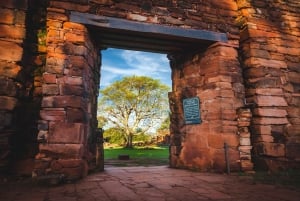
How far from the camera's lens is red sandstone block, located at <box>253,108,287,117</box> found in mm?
4988

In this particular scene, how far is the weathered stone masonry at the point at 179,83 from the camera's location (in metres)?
3.90

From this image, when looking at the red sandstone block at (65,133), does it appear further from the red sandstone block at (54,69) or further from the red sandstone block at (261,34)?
the red sandstone block at (261,34)

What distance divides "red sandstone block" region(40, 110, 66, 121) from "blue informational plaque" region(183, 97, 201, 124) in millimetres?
3023

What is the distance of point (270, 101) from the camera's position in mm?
5109

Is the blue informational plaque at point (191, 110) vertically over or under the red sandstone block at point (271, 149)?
over

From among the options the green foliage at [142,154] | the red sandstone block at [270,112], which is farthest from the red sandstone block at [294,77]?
the green foliage at [142,154]

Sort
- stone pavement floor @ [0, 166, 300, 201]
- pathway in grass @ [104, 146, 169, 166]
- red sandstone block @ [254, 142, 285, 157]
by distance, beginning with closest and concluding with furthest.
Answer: stone pavement floor @ [0, 166, 300, 201], red sandstone block @ [254, 142, 285, 157], pathway in grass @ [104, 146, 169, 166]

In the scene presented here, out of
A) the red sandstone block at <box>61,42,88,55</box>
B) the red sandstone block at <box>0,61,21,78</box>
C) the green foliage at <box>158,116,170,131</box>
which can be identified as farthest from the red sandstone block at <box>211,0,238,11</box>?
the green foliage at <box>158,116,170,131</box>

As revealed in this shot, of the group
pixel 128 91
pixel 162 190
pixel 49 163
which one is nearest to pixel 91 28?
pixel 49 163

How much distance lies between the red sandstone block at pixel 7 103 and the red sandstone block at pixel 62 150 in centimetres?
85

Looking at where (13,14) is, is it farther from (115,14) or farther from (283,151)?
(283,151)

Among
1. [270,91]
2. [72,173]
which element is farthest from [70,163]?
[270,91]

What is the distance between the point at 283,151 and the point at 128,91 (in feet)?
54.4

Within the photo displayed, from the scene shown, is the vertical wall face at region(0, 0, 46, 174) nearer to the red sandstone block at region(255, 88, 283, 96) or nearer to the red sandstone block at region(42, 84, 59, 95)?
the red sandstone block at region(42, 84, 59, 95)
